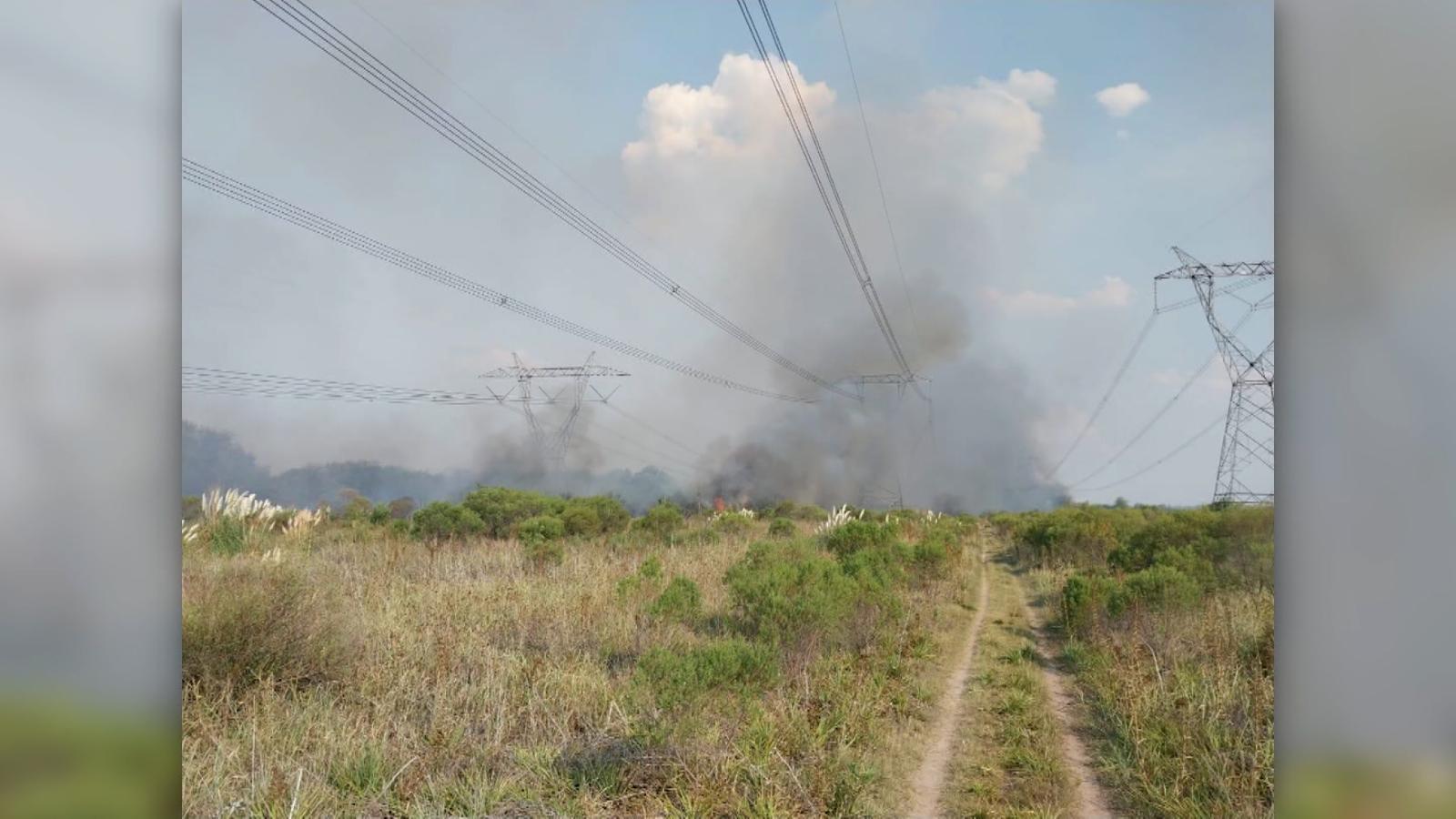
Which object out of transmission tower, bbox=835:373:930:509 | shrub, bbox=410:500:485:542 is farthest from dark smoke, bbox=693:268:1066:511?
shrub, bbox=410:500:485:542

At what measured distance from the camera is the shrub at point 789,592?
3430 millimetres

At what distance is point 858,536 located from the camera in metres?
3.41

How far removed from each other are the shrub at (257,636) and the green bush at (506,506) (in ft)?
2.73

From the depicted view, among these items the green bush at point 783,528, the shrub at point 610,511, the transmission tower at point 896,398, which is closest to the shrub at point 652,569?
the shrub at point 610,511

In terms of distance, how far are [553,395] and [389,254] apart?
1.07 metres

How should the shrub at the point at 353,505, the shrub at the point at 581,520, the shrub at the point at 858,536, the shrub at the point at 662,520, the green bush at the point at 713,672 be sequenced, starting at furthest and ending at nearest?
1. the shrub at the point at 353,505
2. the shrub at the point at 581,520
3. the shrub at the point at 662,520
4. the shrub at the point at 858,536
5. the green bush at the point at 713,672

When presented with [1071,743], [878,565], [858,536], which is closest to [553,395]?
[858,536]

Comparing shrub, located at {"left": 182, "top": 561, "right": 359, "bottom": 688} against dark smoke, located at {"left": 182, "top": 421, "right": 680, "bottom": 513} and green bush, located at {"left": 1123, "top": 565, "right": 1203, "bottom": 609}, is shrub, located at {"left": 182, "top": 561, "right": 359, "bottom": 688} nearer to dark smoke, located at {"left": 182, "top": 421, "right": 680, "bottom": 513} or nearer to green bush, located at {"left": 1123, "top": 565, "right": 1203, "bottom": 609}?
dark smoke, located at {"left": 182, "top": 421, "right": 680, "bottom": 513}

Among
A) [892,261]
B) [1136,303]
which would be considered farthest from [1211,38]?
[892,261]

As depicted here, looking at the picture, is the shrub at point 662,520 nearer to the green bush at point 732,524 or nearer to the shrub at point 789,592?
the green bush at point 732,524

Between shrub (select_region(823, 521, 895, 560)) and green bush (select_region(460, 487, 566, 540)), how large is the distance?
4.05 feet

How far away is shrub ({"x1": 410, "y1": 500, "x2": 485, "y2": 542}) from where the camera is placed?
12.7ft
